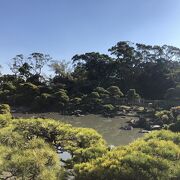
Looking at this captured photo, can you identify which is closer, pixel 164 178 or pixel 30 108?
pixel 164 178

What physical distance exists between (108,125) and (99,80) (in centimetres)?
1881

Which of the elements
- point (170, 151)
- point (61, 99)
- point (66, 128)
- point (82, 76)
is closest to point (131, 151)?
point (170, 151)

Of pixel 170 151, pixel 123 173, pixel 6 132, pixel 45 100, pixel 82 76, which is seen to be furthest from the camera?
pixel 82 76

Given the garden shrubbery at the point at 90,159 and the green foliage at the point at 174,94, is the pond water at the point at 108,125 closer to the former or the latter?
the green foliage at the point at 174,94

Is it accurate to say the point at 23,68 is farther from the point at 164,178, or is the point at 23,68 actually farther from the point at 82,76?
the point at 164,178

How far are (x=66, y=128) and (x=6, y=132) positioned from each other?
205 cm

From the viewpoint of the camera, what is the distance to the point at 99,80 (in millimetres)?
53188

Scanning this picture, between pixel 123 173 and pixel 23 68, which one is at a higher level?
pixel 23 68

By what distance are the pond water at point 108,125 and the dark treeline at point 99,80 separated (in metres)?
3.52

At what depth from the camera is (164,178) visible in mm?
8500

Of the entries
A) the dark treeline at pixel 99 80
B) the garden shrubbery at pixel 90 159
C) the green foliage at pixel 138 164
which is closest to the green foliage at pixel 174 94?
the dark treeline at pixel 99 80

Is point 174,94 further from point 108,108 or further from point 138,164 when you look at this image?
point 138,164

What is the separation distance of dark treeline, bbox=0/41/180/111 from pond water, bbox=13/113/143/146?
11.6ft

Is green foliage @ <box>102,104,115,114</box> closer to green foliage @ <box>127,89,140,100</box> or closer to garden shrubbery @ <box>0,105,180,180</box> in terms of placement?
green foliage @ <box>127,89,140,100</box>
